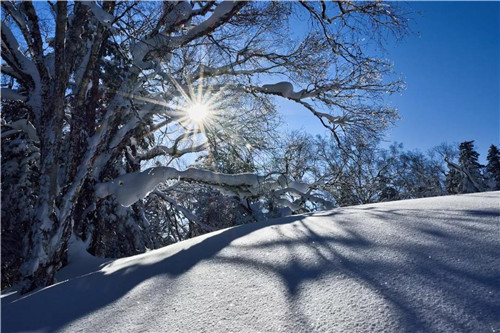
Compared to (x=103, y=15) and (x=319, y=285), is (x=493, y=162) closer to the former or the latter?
(x=319, y=285)

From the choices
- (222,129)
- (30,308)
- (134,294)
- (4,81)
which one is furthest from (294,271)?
(4,81)

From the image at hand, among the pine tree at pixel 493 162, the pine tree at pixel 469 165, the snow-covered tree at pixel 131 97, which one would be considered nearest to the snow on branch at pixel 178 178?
the snow-covered tree at pixel 131 97

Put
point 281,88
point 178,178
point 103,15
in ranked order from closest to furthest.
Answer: point 103,15 → point 178,178 → point 281,88

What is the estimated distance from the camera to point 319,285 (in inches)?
61.4

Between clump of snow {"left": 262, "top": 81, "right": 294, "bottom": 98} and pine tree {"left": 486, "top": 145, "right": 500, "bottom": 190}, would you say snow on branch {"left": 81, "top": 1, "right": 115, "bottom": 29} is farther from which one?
pine tree {"left": 486, "top": 145, "right": 500, "bottom": 190}

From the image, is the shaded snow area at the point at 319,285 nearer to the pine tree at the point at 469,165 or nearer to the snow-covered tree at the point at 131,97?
the snow-covered tree at the point at 131,97

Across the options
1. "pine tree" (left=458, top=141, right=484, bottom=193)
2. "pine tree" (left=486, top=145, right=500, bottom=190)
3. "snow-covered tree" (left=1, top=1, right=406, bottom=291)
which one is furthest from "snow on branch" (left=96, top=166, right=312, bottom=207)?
"pine tree" (left=486, top=145, right=500, bottom=190)

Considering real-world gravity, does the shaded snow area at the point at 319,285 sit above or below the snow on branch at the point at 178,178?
below

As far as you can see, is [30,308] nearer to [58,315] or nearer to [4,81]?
[58,315]

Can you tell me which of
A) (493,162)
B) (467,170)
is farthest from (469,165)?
(493,162)

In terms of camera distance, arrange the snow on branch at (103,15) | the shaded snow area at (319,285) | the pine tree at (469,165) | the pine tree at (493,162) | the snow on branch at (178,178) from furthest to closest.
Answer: the pine tree at (493,162) → the pine tree at (469,165) → the snow on branch at (178,178) → the snow on branch at (103,15) → the shaded snow area at (319,285)

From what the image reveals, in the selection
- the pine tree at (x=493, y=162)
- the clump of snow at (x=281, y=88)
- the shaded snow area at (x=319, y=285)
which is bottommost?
the shaded snow area at (x=319, y=285)

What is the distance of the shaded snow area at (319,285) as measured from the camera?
121 cm

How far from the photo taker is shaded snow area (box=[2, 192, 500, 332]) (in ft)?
3.98
